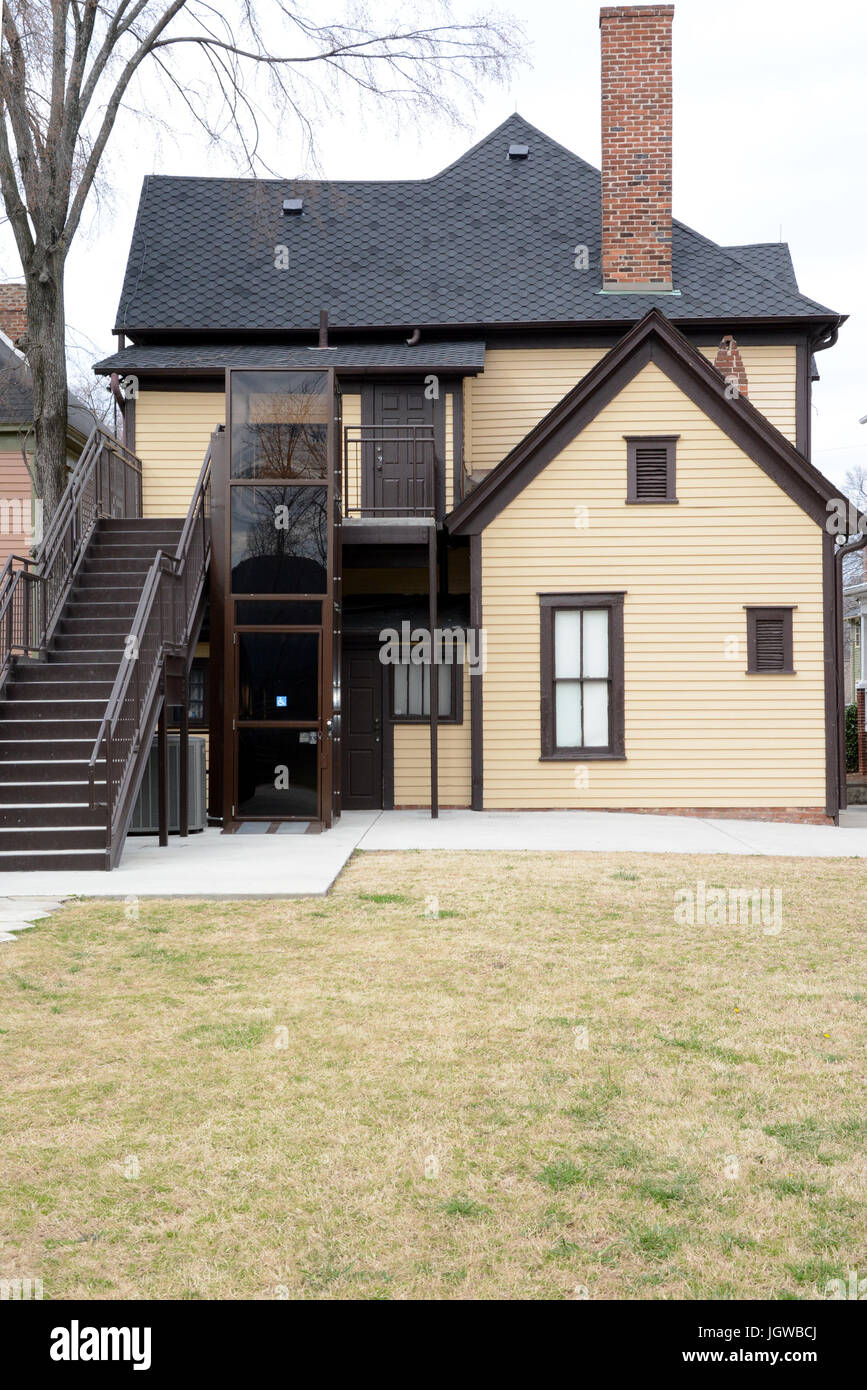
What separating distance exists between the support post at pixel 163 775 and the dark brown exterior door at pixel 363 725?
191 inches

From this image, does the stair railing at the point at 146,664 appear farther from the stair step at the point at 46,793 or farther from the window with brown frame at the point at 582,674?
the window with brown frame at the point at 582,674

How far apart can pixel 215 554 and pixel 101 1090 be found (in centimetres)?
1036

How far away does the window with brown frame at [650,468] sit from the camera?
16297mm

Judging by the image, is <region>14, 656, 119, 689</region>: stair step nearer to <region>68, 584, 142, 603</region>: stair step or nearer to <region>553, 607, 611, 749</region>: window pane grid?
<region>68, 584, 142, 603</region>: stair step

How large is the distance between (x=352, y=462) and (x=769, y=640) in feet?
21.0

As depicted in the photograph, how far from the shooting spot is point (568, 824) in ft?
48.2

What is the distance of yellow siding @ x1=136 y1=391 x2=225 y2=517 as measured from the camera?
18234 mm

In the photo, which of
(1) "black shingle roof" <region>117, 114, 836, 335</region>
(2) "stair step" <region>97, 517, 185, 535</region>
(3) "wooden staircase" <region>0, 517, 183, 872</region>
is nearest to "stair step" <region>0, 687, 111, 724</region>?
(3) "wooden staircase" <region>0, 517, 183, 872</region>

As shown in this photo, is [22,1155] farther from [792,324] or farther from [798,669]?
[792,324]

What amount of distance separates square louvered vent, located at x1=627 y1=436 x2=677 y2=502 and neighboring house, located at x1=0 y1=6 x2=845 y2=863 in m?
0.04

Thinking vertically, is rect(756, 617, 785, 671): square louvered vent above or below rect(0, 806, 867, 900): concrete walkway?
above

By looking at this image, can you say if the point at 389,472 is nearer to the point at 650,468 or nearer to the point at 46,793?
the point at 650,468

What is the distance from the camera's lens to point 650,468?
1634 centimetres

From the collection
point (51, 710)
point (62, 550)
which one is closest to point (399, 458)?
point (62, 550)
